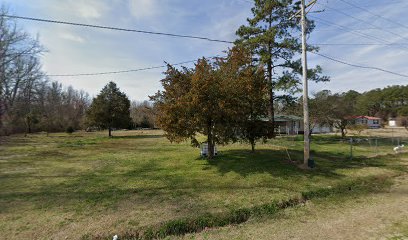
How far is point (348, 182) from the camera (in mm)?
9180

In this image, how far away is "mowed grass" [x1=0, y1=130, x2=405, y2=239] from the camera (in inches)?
224

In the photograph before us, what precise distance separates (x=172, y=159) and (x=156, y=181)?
13.7ft

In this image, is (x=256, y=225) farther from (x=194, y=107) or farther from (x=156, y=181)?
(x=194, y=107)

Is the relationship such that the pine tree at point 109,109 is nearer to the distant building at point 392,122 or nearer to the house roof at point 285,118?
the house roof at point 285,118

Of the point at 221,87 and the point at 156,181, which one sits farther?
the point at 221,87

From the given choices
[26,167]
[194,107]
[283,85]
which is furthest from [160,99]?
[283,85]

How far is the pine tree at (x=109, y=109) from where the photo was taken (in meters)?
33.9

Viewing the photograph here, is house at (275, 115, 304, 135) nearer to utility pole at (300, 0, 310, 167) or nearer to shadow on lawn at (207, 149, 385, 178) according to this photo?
shadow on lawn at (207, 149, 385, 178)

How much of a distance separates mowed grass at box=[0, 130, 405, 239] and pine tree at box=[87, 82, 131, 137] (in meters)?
21.4

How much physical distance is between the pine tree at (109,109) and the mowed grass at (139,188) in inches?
844

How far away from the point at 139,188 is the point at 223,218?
128 inches

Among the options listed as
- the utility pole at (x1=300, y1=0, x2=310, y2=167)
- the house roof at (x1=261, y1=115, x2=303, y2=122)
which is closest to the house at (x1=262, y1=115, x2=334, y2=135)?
the house roof at (x1=261, y1=115, x2=303, y2=122)

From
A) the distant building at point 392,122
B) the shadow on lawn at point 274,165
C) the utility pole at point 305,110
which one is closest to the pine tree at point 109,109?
the shadow on lawn at point 274,165

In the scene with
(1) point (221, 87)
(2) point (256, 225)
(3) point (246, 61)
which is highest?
(3) point (246, 61)
